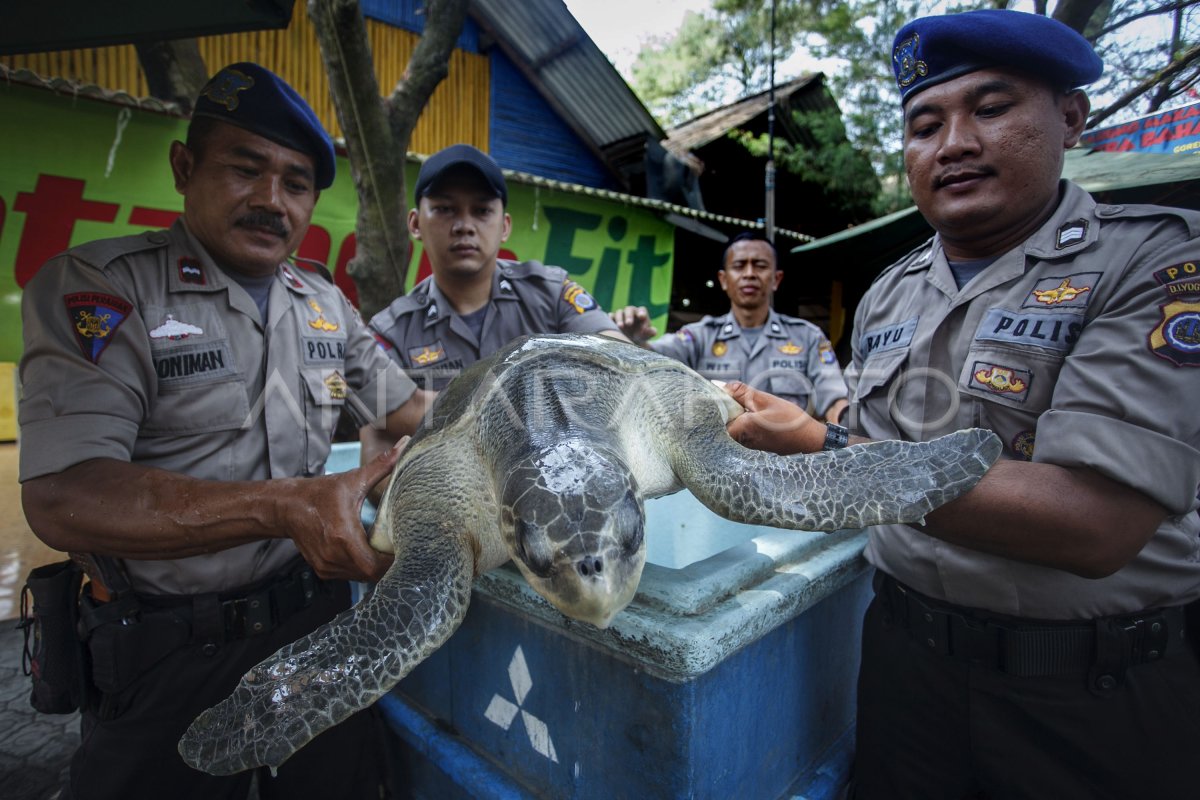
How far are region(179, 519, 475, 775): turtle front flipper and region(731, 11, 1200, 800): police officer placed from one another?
3.77 ft

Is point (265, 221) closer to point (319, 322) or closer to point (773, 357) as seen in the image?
point (319, 322)

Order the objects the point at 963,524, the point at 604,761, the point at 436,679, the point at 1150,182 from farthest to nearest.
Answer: the point at 1150,182 → the point at 436,679 → the point at 604,761 → the point at 963,524

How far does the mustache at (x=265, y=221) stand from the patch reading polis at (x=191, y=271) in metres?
0.20

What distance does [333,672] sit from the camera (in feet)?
3.99

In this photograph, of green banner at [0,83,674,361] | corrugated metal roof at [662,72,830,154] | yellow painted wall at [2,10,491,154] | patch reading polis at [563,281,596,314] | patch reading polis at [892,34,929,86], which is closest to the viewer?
patch reading polis at [892,34,929,86]

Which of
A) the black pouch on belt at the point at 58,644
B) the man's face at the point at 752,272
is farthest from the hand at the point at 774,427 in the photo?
the man's face at the point at 752,272

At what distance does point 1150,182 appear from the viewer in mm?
2787

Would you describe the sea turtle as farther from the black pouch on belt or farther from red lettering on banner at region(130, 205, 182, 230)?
red lettering on banner at region(130, 205, 182, 230)

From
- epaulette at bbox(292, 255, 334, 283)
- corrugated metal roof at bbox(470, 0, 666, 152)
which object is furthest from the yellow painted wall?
epaulette at bbox(292, 255, 334, 283)

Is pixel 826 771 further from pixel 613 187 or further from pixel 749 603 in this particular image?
pixel 613 187

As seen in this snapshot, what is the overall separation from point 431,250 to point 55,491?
1.90 metres

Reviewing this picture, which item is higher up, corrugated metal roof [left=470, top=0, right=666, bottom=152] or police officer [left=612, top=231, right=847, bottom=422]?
corrugated metal roof [left=470, top=0, right=666, bottom=152]

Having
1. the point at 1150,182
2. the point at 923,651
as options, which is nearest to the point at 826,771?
the point at 923,651

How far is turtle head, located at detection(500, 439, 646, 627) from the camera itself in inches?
47.8
